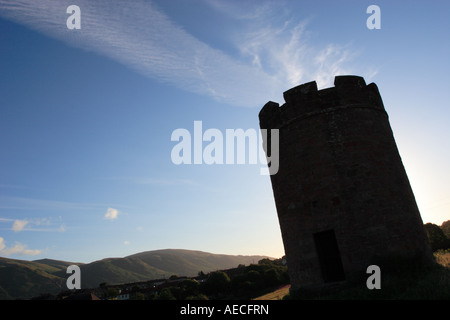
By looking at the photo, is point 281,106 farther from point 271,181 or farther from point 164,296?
point 164,296

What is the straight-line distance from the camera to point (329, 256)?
8766 millimetres

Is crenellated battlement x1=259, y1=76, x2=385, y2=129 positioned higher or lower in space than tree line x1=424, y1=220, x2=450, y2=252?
higher

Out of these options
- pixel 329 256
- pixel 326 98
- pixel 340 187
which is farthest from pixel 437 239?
pixel 326 98

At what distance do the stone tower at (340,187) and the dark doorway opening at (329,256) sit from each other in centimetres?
3

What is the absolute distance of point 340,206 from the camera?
873 centimetres

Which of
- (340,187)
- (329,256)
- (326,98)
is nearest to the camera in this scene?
(329,256)

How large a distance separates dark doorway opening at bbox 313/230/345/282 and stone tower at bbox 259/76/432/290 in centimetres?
3

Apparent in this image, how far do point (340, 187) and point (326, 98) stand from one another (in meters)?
3.03

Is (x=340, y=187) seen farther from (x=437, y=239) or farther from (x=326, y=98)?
(x=437, y=239)

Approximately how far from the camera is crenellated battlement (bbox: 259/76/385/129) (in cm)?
976

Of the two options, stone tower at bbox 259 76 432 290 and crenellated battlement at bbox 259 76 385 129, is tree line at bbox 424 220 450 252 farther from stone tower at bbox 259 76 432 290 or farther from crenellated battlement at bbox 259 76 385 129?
crenellated battlement at bbox 259 76 385 129

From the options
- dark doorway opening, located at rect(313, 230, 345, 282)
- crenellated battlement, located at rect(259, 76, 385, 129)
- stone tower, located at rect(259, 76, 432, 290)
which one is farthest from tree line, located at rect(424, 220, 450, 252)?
dark doorway opening, located at rect(313, 230, 345, 282)
